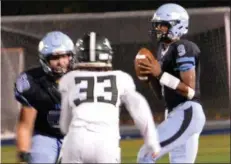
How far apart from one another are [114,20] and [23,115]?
5906 millimetres

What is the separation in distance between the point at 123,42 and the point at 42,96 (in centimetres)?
569

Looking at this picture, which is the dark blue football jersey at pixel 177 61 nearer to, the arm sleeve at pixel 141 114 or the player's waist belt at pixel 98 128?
the arm sleeve at pixel 141 114

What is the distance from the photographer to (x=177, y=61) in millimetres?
5754

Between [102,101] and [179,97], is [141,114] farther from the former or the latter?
[179,97]

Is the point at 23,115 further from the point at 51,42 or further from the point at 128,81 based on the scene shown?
the point at 128,81

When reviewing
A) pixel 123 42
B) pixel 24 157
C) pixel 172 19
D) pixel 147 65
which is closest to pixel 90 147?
pixel 24 157

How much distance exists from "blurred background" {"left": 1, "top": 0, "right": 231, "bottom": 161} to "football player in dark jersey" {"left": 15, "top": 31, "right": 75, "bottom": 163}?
5321mm

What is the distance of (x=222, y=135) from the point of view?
469 inches

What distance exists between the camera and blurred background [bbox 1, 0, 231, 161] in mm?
10914

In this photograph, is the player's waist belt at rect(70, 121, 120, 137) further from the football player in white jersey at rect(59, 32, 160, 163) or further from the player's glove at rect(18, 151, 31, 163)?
the player's glove at rect(18, 151, 31, 163)

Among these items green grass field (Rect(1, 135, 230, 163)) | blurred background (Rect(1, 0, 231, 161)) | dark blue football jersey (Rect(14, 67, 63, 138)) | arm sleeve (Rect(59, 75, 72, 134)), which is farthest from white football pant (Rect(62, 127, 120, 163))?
blurred background (Rect(1, 0, 231, 161))

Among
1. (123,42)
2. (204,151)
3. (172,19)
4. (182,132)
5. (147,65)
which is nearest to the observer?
(182,132)

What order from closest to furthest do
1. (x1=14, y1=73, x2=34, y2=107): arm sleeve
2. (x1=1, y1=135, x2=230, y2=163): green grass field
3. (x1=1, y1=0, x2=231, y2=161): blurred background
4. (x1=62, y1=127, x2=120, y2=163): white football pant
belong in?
(x1=62, y1=127, x2=120, y2=163): white football pant < (x1=14, y1=73, x2=34, y2=107): arm sleeve < (x1=1, y1=135, x2=230, y2=163): green grass field < (x1=1, y1=0, x2=231, y2=161): blurred background

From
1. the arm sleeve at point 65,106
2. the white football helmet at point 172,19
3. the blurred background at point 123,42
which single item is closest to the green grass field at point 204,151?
the blurred background at point 123,42
